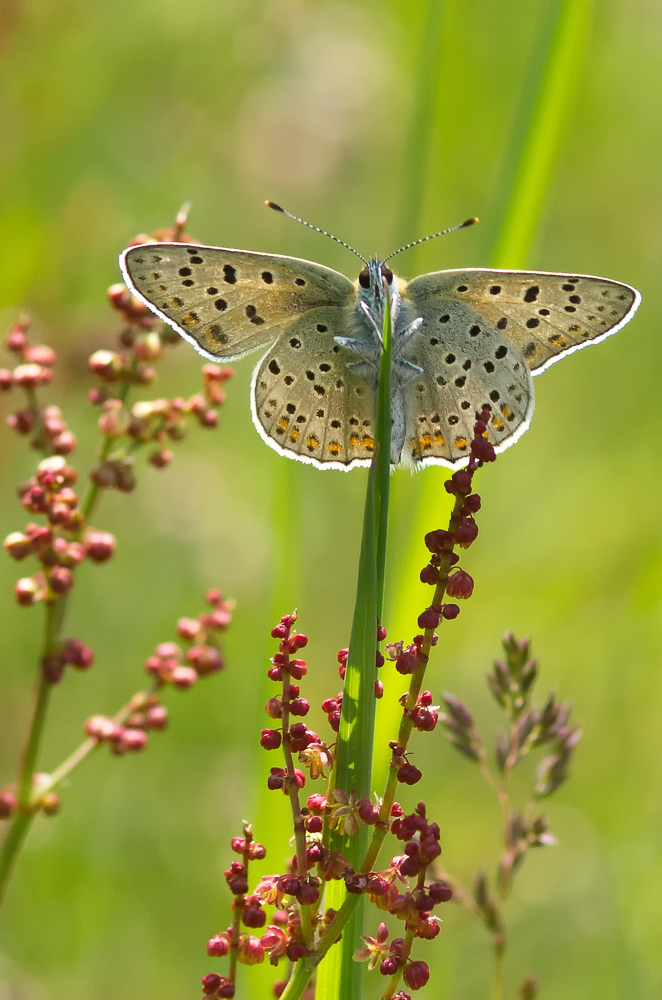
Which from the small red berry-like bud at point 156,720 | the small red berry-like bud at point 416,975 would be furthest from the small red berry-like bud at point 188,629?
the small red berry-like bud at point 416,975

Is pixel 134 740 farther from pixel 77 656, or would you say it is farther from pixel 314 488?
pixel 314 488

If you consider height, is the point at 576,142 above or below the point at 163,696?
above

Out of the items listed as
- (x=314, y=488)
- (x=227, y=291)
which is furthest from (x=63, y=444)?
(x=314, y=488)

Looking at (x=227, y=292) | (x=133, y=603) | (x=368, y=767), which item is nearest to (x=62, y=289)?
(x=133, y=603)

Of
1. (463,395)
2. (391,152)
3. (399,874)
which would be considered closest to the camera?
(399,874)

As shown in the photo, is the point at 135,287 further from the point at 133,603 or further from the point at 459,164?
the point at 459,164

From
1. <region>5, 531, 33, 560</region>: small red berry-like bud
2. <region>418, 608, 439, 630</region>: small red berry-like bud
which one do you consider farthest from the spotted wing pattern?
<region>418, 608, 439, 630</region>: small red berry-like bud

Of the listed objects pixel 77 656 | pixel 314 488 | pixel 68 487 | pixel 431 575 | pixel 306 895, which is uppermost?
pixel 314 488

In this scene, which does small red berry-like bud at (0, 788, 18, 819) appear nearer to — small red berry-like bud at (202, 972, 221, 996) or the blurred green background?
the blurred green background
